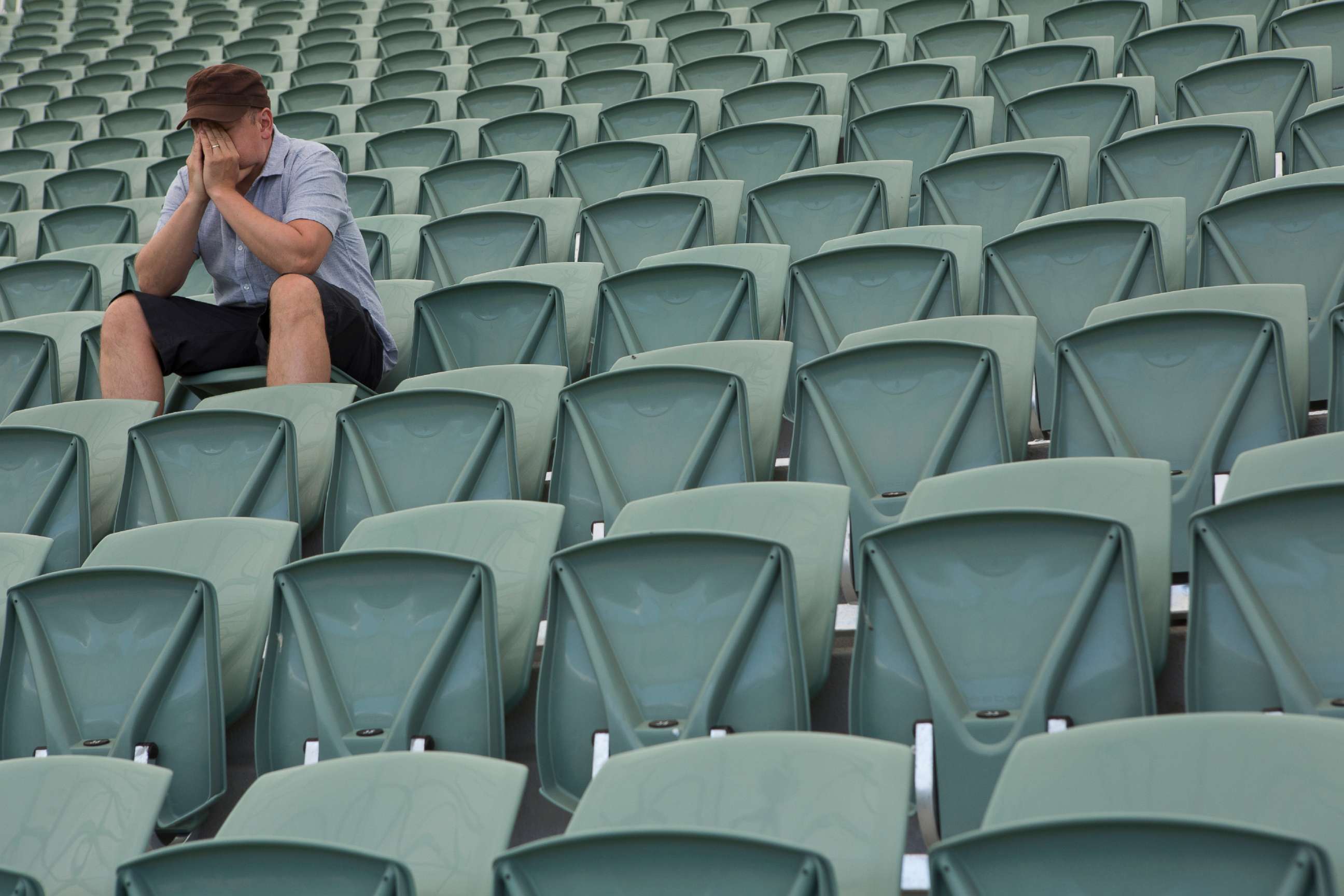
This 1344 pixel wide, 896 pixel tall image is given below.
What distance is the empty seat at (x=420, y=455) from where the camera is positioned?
2924 millimetres

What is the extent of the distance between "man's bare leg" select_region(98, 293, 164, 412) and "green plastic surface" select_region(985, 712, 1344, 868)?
2.67 metres

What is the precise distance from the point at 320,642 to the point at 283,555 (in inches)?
16.0

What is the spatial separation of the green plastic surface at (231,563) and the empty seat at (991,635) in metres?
1.21

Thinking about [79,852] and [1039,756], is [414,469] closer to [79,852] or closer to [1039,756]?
[79,852]

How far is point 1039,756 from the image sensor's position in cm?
157

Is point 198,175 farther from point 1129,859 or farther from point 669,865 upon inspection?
point 1129,859

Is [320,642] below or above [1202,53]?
below

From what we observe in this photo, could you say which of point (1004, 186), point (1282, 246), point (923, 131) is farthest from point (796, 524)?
point (923, 131)

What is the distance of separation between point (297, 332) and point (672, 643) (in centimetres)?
164

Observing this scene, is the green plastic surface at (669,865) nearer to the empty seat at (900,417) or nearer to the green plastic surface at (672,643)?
the green plastic surface at (672,643)

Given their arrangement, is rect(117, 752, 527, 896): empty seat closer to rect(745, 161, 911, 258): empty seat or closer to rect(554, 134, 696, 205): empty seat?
rect(745, 161, 911, 258): empty seat

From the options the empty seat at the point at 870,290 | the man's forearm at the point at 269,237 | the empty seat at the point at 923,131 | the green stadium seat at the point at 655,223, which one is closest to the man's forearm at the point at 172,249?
the man's forearm at the point at 269,237

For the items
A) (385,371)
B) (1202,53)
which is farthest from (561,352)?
(1202,53)

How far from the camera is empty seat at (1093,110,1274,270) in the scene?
11.7 ft
